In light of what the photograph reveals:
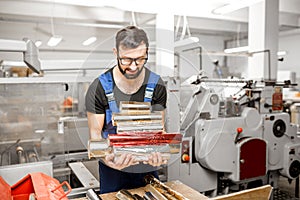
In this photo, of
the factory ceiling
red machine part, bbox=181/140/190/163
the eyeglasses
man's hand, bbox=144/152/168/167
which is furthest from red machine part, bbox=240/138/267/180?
the eyeglasses

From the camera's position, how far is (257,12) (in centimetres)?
371

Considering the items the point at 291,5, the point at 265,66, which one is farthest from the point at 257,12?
the point at 291,5

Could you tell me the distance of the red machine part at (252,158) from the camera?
229 cm

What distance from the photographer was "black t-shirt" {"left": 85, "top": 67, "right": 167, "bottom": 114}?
100 centimetres

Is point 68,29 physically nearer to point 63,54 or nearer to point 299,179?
point 63,54

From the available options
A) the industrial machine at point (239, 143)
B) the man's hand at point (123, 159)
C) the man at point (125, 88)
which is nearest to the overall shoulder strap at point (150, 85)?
the man at point (125, 88)

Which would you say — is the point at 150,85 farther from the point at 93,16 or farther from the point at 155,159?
the point at 93,16

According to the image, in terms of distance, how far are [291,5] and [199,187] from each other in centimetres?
373

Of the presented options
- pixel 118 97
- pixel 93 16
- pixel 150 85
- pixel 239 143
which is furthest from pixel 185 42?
pixel 93 16

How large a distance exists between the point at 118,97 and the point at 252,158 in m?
1.75

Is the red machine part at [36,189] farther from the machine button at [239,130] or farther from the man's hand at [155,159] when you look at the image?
the machine button at [239,130]

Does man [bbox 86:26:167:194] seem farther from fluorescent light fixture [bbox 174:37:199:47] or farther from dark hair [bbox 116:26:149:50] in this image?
fluorescent light fixture [bbox 174:37:199:47]

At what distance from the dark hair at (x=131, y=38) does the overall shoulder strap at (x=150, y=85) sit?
0.13 metres

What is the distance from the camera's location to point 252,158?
92.8 inches
